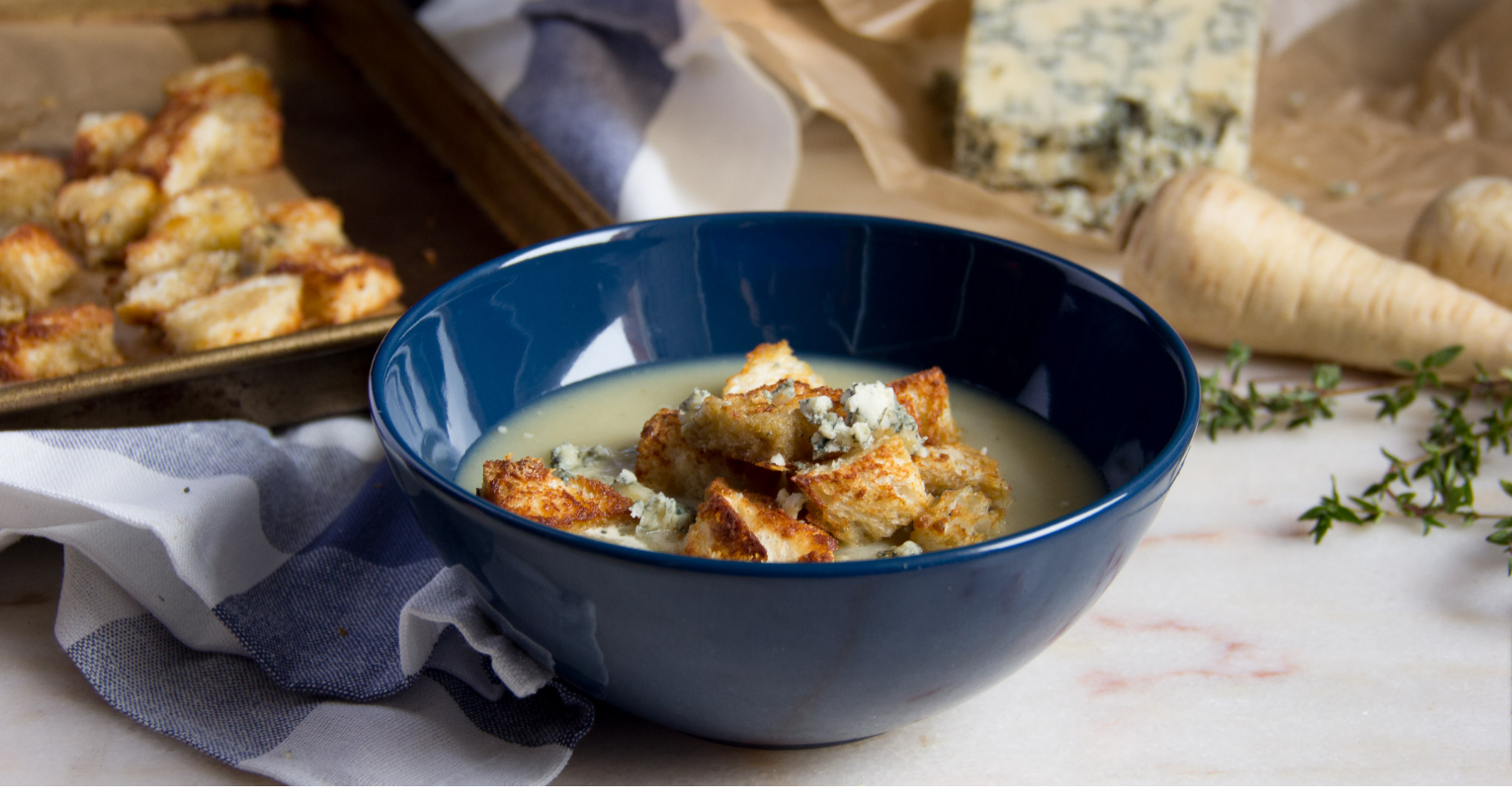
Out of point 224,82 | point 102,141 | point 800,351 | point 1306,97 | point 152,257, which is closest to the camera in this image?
point 800,351

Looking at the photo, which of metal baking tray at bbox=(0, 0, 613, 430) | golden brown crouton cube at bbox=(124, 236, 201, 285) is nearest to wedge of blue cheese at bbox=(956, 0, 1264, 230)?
metal baking tray at bbox=(0, 0, 613, 430)

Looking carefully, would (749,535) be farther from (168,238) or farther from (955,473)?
(168,238)

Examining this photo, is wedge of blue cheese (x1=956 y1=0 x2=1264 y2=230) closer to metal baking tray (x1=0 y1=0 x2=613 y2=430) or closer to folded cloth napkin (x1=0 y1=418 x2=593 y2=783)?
metal baking tray (x1=0 y1=0 x2=613 y2=430)

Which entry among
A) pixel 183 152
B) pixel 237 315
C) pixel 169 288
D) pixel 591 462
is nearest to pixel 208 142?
pixel 183 152

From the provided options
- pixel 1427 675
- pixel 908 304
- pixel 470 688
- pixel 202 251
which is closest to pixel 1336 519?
pixel 1427 675

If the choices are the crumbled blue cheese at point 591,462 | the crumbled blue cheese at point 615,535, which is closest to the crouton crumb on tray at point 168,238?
the crumbled blue cheese at point 591,462
